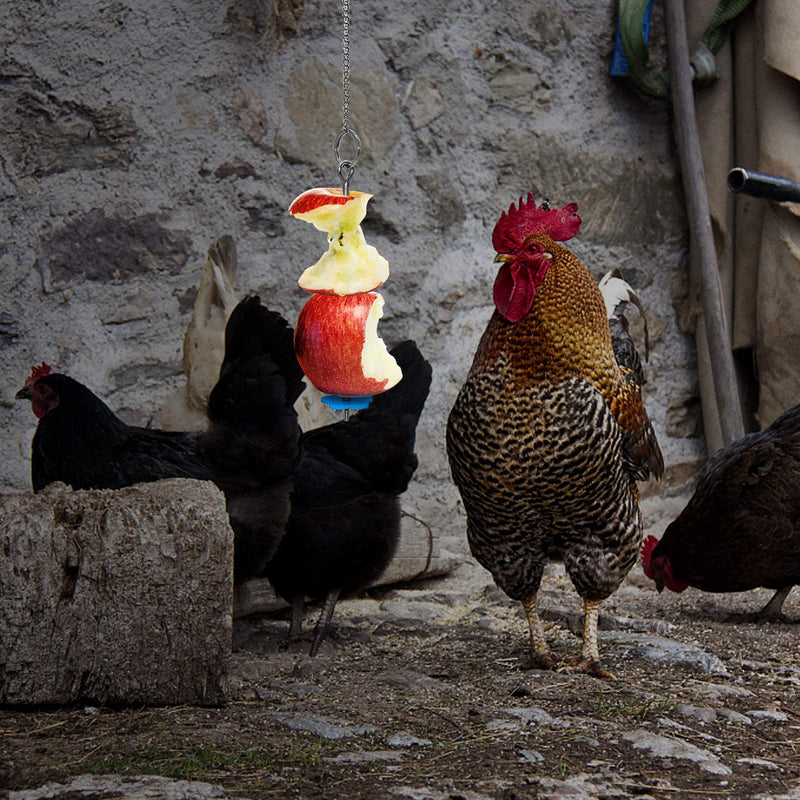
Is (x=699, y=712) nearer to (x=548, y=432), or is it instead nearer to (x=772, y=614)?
(x=548, y=432)

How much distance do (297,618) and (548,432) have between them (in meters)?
1.28

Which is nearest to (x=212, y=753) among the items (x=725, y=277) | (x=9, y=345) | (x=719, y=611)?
(x=9, y=345)

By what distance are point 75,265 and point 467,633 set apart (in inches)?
80.8

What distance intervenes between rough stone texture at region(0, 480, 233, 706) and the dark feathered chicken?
1.88 meters

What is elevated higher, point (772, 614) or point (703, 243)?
point (703, 243)

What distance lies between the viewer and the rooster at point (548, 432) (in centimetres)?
298

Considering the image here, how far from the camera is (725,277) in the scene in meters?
4.88

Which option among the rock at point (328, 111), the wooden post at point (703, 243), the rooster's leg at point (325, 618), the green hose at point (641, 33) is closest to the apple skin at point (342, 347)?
the rooster's leg at point (325, 618)

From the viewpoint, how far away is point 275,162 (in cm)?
427

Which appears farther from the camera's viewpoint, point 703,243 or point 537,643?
point 703,243

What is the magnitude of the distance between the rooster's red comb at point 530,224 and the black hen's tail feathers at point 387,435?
2.64 ft

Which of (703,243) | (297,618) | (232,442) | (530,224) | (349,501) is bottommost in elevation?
(297,618)

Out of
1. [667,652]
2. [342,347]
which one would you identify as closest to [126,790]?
[342,347]

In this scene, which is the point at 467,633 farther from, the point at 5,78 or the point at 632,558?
the point at 5,78
